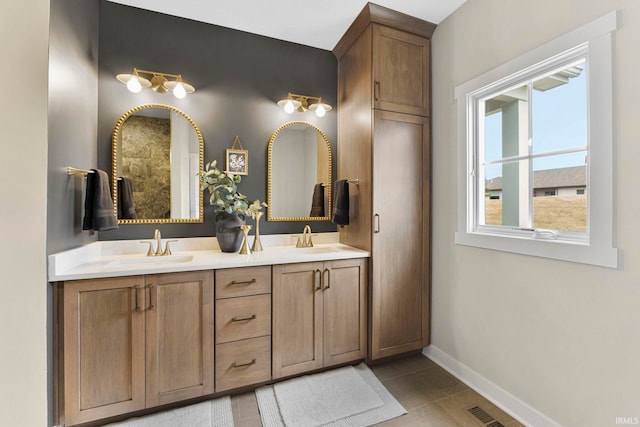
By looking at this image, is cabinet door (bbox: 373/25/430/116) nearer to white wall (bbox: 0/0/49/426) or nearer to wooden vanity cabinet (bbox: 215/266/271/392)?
wooden vanity cabinet (bbox: 215/266/271/392)

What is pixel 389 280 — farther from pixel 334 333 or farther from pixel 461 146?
pixel 461 146

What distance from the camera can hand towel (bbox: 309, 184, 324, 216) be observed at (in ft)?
8.65

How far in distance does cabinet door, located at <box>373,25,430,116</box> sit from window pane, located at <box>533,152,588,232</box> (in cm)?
99

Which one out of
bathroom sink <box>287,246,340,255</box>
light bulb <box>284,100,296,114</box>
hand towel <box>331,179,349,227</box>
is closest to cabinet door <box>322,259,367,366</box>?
bathroom sink <box>287,246,340,255</box>

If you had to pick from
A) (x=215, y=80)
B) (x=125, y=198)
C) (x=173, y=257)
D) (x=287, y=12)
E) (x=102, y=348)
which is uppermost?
(x=287, y=12)

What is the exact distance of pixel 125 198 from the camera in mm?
2074

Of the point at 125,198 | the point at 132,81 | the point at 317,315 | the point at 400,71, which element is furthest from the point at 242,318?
the point at 400,71

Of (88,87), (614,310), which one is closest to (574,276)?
(614,310)

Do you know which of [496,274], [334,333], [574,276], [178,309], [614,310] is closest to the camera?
[614,310]

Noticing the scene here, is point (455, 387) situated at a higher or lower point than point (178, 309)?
lower

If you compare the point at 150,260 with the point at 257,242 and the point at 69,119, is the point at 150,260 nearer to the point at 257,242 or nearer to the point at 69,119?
the point at 257,242

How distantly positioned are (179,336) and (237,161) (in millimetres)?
1335

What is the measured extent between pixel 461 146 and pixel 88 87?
2.56 m

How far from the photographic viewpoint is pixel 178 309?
1.69m
